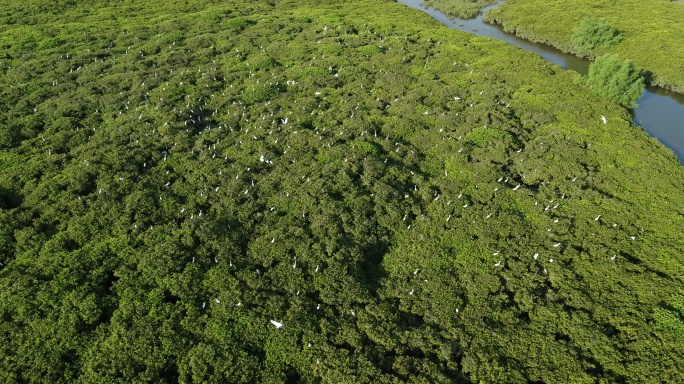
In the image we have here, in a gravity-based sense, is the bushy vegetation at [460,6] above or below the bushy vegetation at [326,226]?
above

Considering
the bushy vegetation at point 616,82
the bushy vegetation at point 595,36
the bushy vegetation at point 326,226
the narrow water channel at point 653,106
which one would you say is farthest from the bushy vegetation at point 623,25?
the bushy vegetation at point 326,226

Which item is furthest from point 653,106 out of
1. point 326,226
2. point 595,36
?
point 326,226

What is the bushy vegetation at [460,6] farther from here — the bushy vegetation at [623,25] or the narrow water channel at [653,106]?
the narrow water channel at [653,106]

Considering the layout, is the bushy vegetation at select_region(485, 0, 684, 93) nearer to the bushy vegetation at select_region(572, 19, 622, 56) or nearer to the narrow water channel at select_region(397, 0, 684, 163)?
the bushy vegetation at select_region(572, 19, 622, 56)

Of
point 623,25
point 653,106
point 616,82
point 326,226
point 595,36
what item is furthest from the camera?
point 623,25

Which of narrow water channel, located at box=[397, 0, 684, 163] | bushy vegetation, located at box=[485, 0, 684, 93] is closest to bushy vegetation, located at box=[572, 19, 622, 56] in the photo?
bushy vegetation, located at box=[485, 0, 684, 93]

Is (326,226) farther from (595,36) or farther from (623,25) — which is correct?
(623,25)

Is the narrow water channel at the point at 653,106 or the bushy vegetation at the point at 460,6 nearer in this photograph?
the narrow water channel at the point at 653,106
